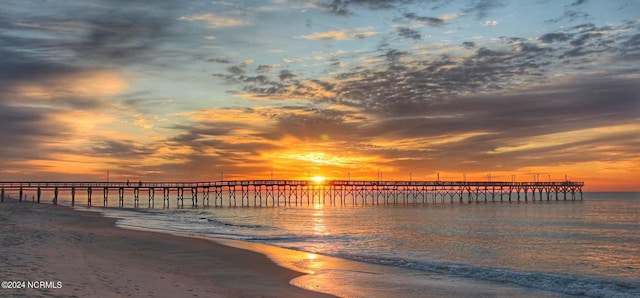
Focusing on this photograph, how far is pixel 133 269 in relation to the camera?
1296cm

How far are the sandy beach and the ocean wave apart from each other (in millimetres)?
5161

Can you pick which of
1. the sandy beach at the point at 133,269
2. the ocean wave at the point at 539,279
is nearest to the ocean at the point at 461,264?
the ocean wave at the point at 539,279

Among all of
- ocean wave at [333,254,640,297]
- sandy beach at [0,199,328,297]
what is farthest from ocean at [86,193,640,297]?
sandy beach at [0,199,328,297]

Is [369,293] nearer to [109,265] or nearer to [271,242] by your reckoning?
[109,265]

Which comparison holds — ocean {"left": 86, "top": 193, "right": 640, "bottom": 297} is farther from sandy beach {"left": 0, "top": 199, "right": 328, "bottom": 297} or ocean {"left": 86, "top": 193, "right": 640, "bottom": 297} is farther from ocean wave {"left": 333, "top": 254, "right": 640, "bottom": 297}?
sandy beach {"left": 0, "top": 199, "right": 328, "bottom": 297}

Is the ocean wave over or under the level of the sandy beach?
under

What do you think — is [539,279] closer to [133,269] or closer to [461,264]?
[461,264]

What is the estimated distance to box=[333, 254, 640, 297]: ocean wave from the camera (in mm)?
13844

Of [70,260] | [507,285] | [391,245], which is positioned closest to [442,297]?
[507,285]

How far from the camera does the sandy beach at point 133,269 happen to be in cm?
967

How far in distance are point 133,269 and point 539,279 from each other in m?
12.2

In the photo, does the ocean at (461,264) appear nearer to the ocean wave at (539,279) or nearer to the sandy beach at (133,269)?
the ocean wave at (539,279)

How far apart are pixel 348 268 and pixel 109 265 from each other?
289 inches

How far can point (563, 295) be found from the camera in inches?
512
